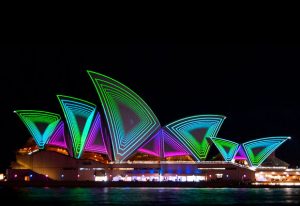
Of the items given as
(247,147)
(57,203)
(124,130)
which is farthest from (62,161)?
(57,203)

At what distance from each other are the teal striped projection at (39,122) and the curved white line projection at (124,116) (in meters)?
7.81

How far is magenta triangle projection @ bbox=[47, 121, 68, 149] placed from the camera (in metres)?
67.1

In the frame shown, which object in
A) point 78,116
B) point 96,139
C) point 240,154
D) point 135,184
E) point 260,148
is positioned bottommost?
point 135,184

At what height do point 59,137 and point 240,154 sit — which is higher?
point 59,137

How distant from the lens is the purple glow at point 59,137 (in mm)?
67062

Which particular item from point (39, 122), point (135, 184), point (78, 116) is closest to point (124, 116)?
point (78, 116)

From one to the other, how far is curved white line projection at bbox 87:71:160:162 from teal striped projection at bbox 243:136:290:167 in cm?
1354

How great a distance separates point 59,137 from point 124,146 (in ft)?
27.3

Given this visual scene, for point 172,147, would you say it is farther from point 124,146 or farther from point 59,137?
point 59,137

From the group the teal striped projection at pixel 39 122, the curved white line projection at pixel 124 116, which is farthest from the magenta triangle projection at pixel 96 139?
the teal striped projection at pixel 39 122

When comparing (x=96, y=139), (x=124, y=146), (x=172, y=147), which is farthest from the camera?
(x=172, y=147)

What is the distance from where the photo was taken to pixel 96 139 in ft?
224

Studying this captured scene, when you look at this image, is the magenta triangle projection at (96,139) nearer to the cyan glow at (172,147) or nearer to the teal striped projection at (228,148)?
the cyan glow at (172,147)

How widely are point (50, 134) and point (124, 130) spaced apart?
377 inches
